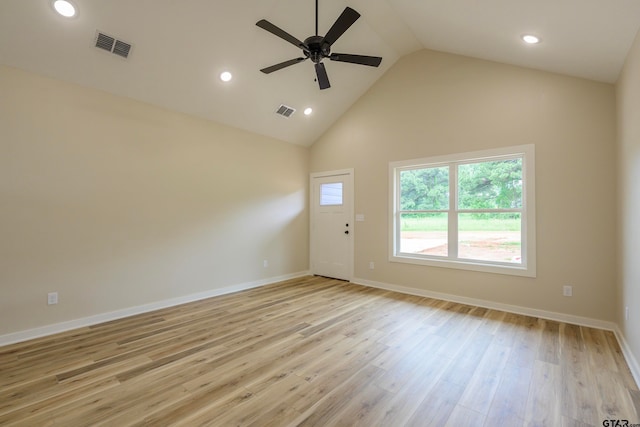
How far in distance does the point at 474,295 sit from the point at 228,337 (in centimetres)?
333

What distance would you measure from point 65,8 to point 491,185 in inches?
204

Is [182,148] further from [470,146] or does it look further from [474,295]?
[474,295]

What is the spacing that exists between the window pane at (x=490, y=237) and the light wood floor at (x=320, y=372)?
2.65 feet

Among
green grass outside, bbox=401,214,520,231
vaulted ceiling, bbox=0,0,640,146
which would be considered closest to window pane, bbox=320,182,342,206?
green grass outside, bbox=401,214,520,231

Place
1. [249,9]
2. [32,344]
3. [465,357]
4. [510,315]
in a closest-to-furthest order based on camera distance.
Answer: [465,357]
[32,344]
[249,9]
[510,315]

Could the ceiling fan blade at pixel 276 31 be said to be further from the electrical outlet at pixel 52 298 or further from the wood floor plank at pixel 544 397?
the electrical outlet at pixel 52 298

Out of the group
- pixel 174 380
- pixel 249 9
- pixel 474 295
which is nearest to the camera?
pixel 174 380

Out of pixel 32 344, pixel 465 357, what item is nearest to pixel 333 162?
pixel 465 357

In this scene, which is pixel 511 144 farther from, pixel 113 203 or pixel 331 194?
pixel 113 203

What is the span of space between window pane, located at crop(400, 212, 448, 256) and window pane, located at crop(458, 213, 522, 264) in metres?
0.25

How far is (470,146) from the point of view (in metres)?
4.20

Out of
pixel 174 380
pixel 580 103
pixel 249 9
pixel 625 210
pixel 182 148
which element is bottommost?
pixel 174 380

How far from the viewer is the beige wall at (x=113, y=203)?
3031 mm

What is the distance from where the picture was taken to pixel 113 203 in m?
3.63
